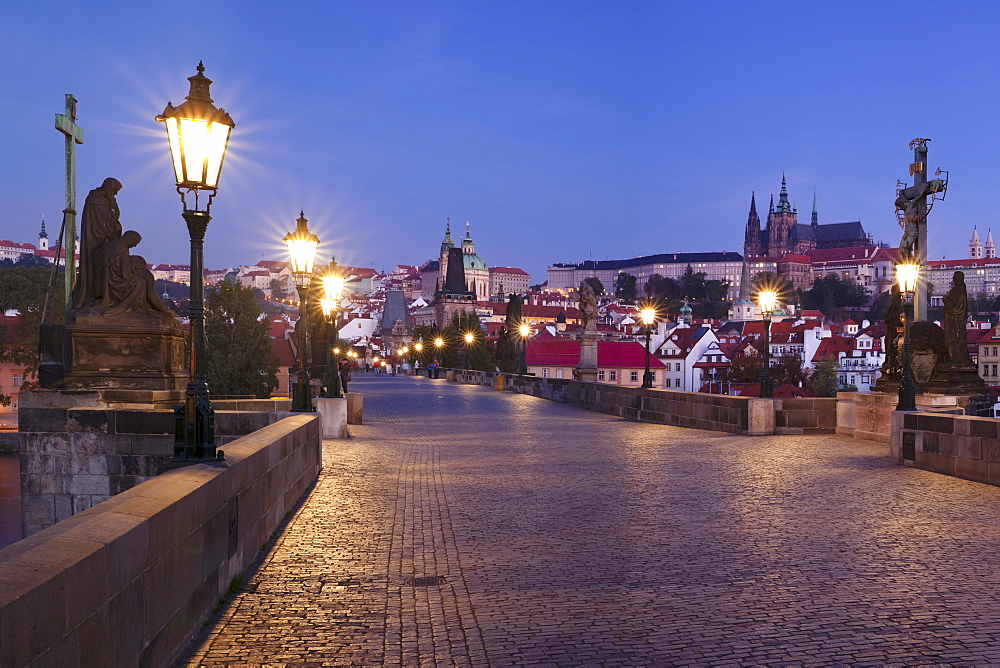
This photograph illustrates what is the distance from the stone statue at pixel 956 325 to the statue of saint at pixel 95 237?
1561 centimetres

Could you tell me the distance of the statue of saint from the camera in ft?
44.6

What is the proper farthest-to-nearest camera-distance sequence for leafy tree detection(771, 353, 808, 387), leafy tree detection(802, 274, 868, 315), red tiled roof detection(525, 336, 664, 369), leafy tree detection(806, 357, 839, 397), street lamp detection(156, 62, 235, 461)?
leafy tree detection(802, 274, 868, 315), leafy tree detection(806, 357, 839, 397), leafy tree detection(771, 353, 808, 387), red tiled roof detection(525, 336, 664, 369), street lamp detection(156, 62, 235, 461)

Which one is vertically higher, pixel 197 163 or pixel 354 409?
pixel 197 163

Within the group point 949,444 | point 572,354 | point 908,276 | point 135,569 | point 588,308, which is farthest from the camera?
point 572,354

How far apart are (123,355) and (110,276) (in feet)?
3.94

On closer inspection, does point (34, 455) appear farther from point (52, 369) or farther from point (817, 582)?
point (817, 582)

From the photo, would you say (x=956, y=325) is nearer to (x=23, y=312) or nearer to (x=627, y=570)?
(x=627, y=570)

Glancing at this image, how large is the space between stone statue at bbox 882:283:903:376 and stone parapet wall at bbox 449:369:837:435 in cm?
169

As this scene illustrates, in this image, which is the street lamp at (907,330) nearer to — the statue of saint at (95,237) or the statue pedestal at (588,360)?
the statue of saint at (95,237)

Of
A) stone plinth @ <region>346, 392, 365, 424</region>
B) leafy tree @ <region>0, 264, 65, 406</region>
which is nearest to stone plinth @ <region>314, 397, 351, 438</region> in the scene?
stone plinth @ <region>346, 392, 365, 424</region>

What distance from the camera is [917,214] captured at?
64.0 feet

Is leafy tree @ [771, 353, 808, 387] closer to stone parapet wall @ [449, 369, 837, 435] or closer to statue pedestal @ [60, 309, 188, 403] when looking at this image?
stone parapet wall @ [449, 369, 837, 435]

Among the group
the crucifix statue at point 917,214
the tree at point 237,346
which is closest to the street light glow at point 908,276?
the crucifix statue at point 917,214

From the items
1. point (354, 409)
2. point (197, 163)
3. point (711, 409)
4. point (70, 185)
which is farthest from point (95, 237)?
point (711, 409)
